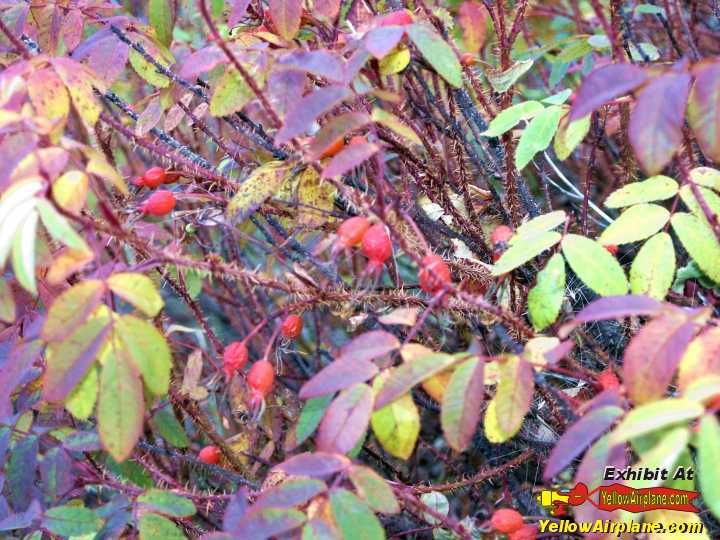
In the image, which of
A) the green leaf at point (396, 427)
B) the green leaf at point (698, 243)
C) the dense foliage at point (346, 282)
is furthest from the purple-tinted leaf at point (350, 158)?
the green leaf at point (698, 243)

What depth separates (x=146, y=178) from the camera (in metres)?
1.59

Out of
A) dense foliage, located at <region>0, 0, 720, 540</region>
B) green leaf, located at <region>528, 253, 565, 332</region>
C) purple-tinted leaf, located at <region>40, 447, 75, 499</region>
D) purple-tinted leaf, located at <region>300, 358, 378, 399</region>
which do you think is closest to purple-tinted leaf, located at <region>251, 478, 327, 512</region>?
dense foliage, located at <region>0, 0, 720, 540</region>

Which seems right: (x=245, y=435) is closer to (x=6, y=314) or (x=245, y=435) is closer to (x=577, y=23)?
(x=6, y=314)

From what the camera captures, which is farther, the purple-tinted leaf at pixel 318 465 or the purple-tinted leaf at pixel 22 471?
the purple-tinted leaf at pixel 22 471

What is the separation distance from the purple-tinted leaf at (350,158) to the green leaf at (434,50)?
0.71 ft

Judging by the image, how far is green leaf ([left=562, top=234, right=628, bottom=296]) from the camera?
124 cm

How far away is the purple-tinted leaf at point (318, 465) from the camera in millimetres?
1038

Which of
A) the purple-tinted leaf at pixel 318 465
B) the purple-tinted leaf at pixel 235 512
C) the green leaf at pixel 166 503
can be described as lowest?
the green leaf at pixel 166 503

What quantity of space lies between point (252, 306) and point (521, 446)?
3.04 ft

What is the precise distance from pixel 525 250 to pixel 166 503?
0.73 m

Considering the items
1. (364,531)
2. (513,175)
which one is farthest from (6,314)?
(513,175)

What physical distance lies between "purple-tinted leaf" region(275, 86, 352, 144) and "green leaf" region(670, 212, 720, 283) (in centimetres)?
60

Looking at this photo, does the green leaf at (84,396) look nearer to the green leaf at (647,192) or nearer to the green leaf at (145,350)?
the green leaf at (145,350)

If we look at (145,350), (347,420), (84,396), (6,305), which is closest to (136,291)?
(145,350)
